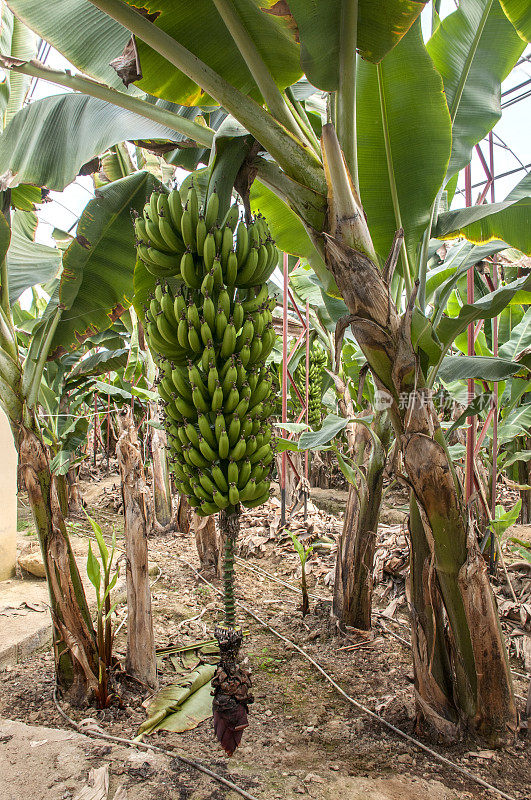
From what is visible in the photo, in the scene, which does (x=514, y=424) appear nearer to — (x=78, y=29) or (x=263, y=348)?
(x=263, y=348)

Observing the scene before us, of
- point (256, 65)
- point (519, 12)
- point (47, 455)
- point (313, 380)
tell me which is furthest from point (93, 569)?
point (313, 380)

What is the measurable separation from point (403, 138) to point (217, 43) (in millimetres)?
827

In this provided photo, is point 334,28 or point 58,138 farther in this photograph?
point 58,138

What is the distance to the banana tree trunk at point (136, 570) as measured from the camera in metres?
2.50

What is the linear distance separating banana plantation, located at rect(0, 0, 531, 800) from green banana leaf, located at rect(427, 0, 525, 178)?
11 mm

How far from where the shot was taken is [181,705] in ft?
7.79

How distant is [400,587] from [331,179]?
3.16 m

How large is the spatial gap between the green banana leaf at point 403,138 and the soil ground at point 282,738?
2.09 m

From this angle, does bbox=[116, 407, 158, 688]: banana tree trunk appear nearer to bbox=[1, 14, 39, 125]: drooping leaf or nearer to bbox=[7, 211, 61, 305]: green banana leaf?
bbox=[7, 211, 61, 305]: green banana leaf

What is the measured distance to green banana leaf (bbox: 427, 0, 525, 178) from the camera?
211cm

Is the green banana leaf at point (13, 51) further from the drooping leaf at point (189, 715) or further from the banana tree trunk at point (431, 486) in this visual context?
the drooping leaf at point (189, 715)

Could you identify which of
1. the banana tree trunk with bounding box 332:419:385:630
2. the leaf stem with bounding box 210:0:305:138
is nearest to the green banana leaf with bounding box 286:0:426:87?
the leaf stem with bounding box 210:0:305:138

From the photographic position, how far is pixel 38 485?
2.39 m

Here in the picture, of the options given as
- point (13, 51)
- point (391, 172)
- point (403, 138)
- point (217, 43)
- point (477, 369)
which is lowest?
point (477, 369)
